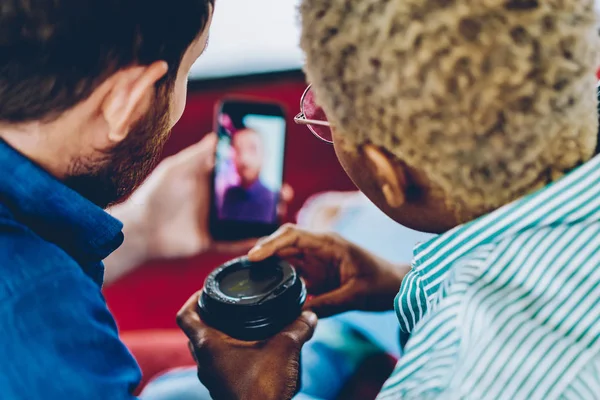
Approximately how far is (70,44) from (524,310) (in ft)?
1.31

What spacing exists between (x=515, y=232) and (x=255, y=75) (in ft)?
3.32

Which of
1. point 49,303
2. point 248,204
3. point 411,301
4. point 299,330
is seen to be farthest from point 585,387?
point 248,204

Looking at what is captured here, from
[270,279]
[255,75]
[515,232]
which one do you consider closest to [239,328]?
[270,279]

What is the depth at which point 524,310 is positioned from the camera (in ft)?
1.27

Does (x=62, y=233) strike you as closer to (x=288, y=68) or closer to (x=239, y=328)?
(x=239, y=328)

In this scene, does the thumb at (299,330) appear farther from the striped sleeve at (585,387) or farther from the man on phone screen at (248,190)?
the man on phone screen at (248,190)

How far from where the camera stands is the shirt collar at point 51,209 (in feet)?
1.50

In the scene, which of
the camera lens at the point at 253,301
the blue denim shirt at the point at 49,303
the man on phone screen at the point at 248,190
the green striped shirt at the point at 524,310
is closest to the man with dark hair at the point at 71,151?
the blue denim shirt at the point at 49,303

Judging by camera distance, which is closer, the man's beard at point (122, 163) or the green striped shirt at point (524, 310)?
the green striped shirt at point (524, 310)

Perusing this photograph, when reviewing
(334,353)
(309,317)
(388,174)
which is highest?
(388,174)

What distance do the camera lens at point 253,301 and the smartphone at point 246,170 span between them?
0.46m

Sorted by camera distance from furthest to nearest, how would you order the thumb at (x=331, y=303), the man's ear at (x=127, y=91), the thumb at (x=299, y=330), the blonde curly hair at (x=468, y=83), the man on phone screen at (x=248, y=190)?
1. the man on phone screen at (x=248, y=190)
2. the thumb at (x=331, y=303)
3. the thumb at (x=299, y=330)
4. the man's ear at (x=127, y=91)
5. the blonde curly hair at (x=468, y=83)

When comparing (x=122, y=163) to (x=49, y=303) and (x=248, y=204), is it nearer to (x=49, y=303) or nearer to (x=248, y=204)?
(x=49, y=303)

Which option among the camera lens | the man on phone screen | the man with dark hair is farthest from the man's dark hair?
the man on phone screen
